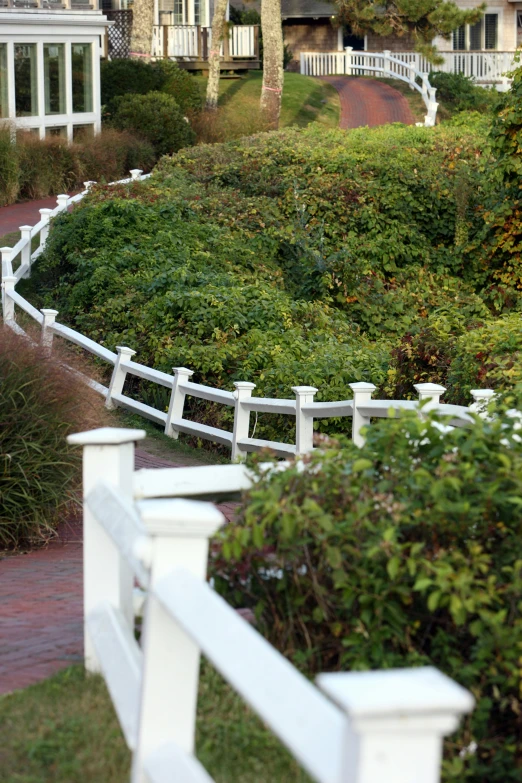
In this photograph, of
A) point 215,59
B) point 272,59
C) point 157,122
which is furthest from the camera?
point 215,59

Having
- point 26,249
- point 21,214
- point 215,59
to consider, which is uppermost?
point 215,59

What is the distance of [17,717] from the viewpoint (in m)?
3.96

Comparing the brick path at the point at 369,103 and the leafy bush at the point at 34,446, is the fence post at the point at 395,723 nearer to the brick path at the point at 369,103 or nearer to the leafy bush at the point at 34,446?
the leafy bush at the point at 34,446

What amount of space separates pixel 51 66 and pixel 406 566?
27.3 meters

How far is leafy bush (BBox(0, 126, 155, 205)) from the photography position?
2355 centimetres

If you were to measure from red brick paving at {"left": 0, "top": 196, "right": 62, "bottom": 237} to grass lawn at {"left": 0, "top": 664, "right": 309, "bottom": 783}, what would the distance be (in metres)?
17.2

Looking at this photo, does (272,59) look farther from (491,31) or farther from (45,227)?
(491,31)

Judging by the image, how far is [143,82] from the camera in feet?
109

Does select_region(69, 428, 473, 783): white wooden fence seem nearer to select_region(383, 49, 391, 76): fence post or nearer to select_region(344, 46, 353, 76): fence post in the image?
select_region(383, 49, 391, 76): fence post

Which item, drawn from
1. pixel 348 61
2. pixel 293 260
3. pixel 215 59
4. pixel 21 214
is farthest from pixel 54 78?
pixel 348 61

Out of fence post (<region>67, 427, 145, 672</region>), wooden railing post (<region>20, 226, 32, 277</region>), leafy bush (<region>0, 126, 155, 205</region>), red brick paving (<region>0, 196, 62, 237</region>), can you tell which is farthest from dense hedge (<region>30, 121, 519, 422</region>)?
fence post (<region>67, 427, 145, 672</region>)

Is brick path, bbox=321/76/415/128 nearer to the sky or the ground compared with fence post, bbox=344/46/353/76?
nearer to the ground

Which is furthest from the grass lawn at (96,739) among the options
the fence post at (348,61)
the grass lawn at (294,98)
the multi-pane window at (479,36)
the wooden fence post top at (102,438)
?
the multi-pane window at (479,36)

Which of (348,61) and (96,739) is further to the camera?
(348,61)
